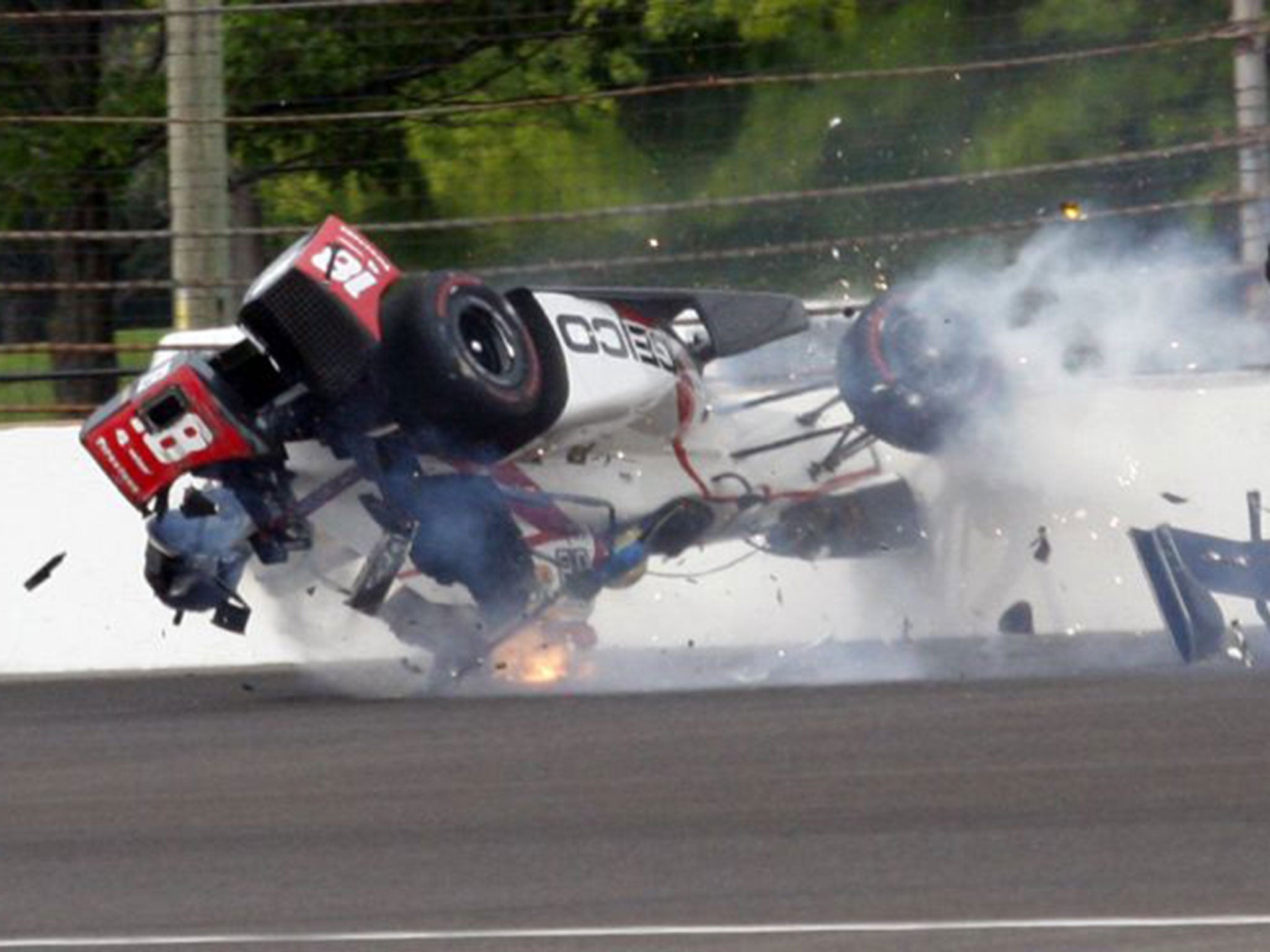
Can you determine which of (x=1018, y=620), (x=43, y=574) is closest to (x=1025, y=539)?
(x=1018, y=620)

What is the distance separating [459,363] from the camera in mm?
8211

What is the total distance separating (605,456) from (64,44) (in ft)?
12.1

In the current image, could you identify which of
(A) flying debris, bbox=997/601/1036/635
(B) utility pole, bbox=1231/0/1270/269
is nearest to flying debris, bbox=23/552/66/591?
(A) flying debris, bbox=997/601/1036/635

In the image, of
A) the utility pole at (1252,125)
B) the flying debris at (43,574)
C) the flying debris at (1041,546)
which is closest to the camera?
the flying debris at (43,574)

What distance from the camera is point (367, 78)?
11.9m

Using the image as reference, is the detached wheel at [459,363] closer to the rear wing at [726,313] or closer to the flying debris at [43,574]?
the rear wing at [726,313]

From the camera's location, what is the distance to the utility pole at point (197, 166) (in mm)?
10852

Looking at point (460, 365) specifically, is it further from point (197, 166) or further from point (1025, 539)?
point (197, 166)

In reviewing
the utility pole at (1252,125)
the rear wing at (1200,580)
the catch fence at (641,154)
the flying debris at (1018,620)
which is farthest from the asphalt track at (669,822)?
the catch fence at (641,154)

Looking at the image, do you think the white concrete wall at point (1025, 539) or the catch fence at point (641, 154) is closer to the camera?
the white concrete wall at point (1025, 539)

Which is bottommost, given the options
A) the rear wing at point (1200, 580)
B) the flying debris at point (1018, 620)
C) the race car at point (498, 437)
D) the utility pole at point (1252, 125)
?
the flying debris at point (1018, 620)

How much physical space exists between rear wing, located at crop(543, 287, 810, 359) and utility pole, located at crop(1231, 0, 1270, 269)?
167 cm

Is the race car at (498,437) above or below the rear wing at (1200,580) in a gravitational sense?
above

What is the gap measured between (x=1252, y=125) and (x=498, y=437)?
3.18m
